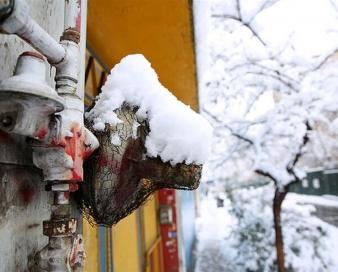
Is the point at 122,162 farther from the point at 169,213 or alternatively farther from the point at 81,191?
the point at 169,213

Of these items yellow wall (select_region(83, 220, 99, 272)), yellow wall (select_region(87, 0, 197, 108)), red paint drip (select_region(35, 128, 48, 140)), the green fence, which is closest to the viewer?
red paint drip (select_region(35, 128, 48, 140))

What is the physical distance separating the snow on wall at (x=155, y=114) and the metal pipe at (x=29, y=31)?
299 mm

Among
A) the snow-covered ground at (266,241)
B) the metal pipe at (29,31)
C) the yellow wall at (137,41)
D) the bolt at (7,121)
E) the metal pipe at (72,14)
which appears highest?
the yellow wall at (137,41)

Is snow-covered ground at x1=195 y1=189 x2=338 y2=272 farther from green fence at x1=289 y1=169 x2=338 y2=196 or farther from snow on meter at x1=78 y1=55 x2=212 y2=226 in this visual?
green fence at x1=289 y1=169 x2=338 y2=196

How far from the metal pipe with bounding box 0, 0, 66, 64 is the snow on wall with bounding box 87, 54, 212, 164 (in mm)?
299

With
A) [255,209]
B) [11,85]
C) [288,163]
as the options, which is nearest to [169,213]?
[288,163]

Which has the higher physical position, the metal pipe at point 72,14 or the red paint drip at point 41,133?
the metal pipe at point 72,14

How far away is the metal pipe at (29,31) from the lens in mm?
685

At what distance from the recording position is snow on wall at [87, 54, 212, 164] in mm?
1170

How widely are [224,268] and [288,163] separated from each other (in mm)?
3242

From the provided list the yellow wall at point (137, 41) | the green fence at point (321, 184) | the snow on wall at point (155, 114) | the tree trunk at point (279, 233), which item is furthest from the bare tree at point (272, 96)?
the green fence at point (321, 184)

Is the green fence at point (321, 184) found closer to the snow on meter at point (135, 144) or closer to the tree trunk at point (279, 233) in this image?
the tree trunk at point (279, 233)

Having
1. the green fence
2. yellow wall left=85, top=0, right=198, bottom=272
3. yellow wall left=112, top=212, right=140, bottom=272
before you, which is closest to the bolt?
yellow wall left=85, top=0, right=198, bottom=272

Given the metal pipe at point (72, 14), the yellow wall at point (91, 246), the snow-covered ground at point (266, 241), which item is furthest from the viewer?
the snow-covered ground at point (266, 241)
